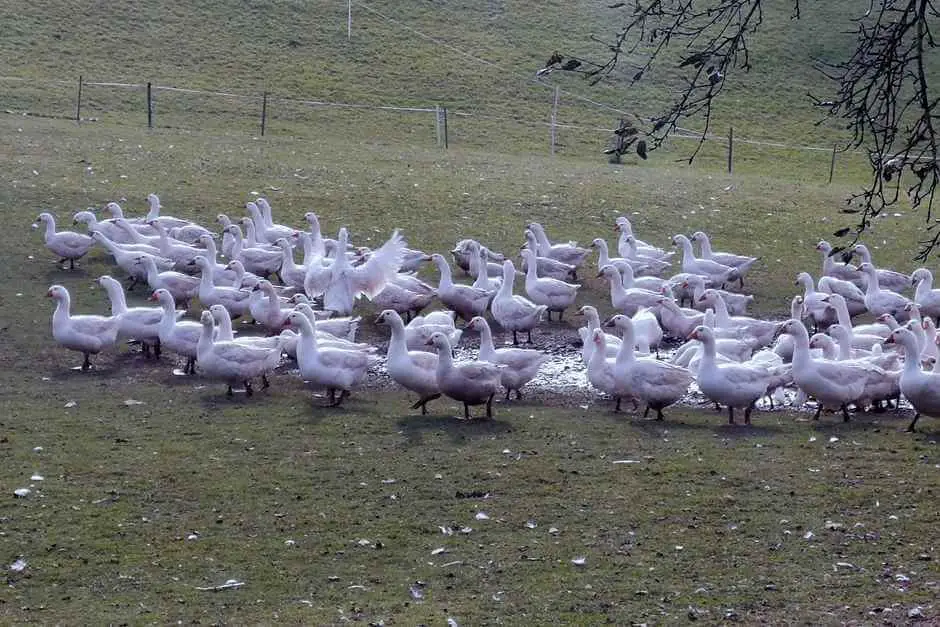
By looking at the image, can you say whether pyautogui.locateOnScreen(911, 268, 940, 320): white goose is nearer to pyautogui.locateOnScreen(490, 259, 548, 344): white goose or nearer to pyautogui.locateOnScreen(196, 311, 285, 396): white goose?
pyautogui.locateOnScreen(490, 259, 548, 344): white goose

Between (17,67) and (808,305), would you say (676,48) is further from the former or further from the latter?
(808,305)

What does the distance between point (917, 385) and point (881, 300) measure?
247 inches

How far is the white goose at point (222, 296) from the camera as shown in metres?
18.7

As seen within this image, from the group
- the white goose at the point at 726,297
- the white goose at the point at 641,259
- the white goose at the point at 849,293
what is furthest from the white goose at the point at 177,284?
the white goose at the point at 849,293

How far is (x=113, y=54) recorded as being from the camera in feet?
154

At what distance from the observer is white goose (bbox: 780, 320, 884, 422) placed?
1469cm

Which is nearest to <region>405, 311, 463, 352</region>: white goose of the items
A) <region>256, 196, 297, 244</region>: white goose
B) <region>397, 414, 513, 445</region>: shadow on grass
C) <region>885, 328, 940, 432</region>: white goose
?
<region>397, 414, 513, 445</region>: shadow on grass

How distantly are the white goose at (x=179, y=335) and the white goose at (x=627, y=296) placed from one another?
21.6ft

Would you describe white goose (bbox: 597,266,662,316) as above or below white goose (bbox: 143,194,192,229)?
below

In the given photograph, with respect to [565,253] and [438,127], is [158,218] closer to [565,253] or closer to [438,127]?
[565,253]

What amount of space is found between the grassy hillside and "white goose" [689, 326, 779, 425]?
26.4 metres

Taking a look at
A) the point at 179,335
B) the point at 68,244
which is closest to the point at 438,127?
the point at 68,244

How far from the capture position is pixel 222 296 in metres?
18.7

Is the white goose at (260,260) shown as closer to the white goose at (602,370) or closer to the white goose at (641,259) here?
the white goose at (641,259)
